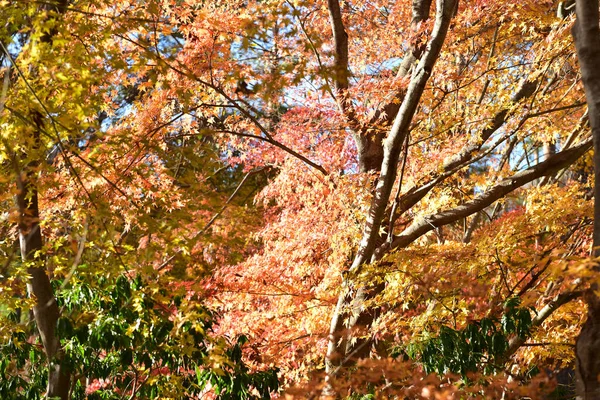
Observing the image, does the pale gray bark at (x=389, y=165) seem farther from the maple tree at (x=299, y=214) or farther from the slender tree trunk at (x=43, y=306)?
the slender tree trunk at (x=43, y=306)

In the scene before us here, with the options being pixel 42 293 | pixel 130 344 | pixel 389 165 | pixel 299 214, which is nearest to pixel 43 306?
pixel 42 293

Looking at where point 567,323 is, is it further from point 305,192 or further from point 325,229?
point 305,192

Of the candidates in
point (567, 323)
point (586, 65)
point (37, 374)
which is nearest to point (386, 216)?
point (567, 323)

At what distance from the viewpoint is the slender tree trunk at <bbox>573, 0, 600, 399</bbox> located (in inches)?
128

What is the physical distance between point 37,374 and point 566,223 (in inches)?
206

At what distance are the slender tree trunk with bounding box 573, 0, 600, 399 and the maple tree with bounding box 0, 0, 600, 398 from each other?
0.7 inches

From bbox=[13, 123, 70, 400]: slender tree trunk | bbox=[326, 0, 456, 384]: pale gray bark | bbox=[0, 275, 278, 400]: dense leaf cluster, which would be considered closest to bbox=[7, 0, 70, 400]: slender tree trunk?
bbox=[13, 123, 70, 400]: slender tree trunk

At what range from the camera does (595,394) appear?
323 cm

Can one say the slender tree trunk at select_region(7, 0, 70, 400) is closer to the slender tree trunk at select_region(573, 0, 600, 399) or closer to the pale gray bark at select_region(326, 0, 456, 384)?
the pale gray bark at select_region(326, 0, 456, 384)

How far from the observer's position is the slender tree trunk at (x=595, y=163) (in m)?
3.26

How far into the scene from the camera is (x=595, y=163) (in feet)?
11.6

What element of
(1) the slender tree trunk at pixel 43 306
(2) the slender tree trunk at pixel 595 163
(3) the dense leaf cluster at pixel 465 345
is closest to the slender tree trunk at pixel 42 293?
(1) the slender tree trunk at pixel 43 306

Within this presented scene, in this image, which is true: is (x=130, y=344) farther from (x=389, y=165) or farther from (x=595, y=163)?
(x=595, y=163)

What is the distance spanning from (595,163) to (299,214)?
473 centimetres
